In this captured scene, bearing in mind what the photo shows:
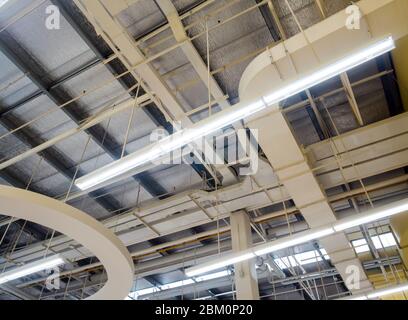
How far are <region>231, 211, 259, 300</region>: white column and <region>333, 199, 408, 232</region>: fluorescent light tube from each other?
1.85 m

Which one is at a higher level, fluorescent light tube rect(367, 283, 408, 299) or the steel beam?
the steel beam

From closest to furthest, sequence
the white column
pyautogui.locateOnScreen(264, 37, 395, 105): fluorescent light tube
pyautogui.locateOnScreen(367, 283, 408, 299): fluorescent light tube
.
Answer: pyautogui.locateOnScreen(264, 37, 395, 105): fluorescent light tube
the white column
pyautogui.locateOnScreen(367, 283, 408, 299): fluorescent light tube

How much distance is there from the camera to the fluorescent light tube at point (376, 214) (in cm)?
389

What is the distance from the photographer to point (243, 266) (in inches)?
218

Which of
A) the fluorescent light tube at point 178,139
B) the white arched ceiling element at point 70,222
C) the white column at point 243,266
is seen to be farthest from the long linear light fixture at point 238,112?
the white column at point 243,266

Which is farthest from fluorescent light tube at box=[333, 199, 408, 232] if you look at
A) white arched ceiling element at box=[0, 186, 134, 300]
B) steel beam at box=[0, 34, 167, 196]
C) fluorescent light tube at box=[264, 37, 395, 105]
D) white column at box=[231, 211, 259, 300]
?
steel beam at box=[0, 34, 167, 196]

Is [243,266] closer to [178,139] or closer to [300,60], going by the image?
[178,139]

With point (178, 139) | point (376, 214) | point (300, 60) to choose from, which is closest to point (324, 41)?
point (300, 60)

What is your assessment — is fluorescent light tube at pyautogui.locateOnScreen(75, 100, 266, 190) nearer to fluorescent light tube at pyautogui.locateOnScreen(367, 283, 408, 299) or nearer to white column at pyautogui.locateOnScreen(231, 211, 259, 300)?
white column at pyautogui.locateOnScreen(231, 211, 259, 300)

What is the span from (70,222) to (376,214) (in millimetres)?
3697

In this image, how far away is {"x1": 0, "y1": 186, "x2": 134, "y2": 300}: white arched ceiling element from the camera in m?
3.74
